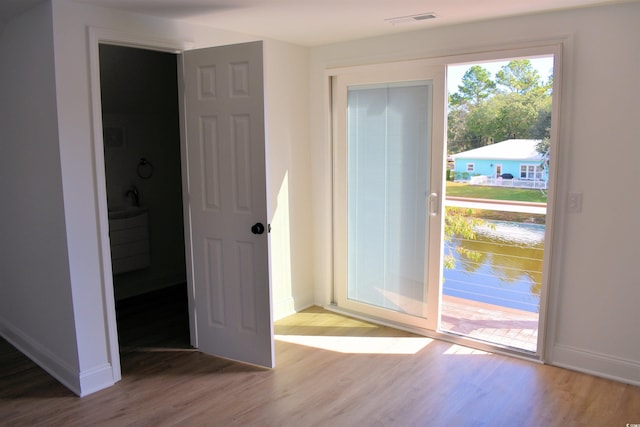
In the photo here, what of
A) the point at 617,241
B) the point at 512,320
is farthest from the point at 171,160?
the point at 617,241

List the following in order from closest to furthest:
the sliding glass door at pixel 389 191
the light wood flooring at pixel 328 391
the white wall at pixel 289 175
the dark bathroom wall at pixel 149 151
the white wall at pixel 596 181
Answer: the light wood flooring at pixel 328 391 < the white wall at pixel 596 181 < the sliding glass door at pixel 389 191 < the white wall at pixel 289 175 < the dark bathroom wall at pixel 149 151

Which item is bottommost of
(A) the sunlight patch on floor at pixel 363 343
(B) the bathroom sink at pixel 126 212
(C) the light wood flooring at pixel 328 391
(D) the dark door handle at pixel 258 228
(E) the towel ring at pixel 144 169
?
(C) the light wood flooring at pixel 328 391

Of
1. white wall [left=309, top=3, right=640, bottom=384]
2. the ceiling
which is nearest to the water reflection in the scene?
white wall [left=309, top=3, right=640, bottom=384]

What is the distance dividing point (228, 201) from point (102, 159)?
81 centimetres

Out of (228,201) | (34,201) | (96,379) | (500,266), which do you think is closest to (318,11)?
(228,201)

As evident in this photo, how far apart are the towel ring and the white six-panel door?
167 cm

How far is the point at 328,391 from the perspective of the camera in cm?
297

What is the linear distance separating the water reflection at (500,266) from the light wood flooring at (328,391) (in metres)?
1.25

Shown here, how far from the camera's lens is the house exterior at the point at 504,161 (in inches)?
218

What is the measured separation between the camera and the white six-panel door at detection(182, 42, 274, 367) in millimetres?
3111

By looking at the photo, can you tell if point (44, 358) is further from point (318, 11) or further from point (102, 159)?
point (318, 11)

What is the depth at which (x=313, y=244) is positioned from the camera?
14.7 ft

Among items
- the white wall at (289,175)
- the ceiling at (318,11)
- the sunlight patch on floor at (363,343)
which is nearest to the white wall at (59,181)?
the ceiling at (318,11)

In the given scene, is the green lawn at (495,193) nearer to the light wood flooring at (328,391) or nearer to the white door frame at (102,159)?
the light wood flooring at (328,391)
